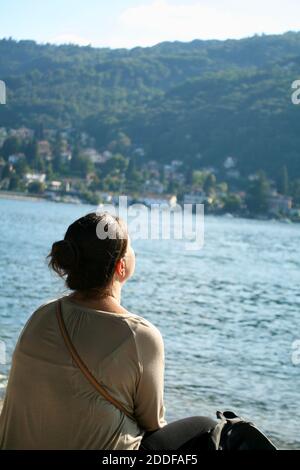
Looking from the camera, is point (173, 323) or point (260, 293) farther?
point (260, 293)

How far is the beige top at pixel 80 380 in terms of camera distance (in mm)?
2545

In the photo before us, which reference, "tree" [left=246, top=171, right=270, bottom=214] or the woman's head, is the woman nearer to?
the woman's head

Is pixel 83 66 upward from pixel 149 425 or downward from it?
upward

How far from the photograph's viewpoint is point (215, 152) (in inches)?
3713

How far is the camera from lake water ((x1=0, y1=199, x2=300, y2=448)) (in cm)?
857

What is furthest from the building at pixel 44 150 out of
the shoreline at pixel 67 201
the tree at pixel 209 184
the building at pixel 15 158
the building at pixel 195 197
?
the tree at pixel 209 184

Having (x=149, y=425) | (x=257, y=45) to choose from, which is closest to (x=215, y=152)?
(x=257, y=45)

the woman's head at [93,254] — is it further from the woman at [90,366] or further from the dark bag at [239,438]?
the dark bag at [239,438]

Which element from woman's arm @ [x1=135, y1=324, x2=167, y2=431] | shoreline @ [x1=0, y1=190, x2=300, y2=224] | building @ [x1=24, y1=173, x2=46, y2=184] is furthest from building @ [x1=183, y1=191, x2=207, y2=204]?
woman's arm @ [x1=135, y1=324, x2=167, y2=431]

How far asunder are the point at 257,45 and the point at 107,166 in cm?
7048

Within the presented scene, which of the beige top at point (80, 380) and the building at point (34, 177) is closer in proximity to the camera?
the beige top at point (80, 380)

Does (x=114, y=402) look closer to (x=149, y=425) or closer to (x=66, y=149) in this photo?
(x=149, y=425)

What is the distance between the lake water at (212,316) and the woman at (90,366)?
0.28 metres
